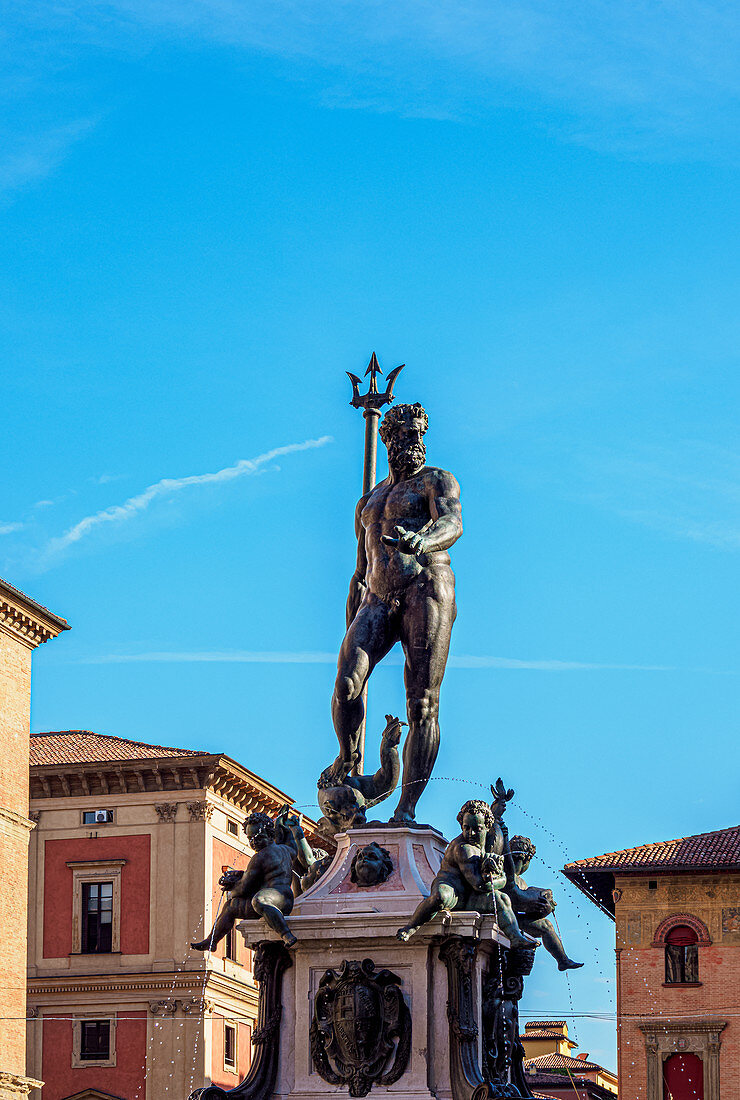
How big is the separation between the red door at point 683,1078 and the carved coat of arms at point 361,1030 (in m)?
40.4

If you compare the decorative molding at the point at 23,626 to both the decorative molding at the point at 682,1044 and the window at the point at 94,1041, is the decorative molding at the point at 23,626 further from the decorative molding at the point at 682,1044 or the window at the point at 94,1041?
the decorative molding at the point at 682,1044

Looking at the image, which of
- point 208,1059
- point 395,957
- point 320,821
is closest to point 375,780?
point 320,821

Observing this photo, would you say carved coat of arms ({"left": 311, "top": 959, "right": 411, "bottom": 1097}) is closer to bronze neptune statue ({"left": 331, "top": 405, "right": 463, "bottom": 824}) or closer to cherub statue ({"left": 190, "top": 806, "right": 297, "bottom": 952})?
cherub statue ({"left": 190, "top": 806, "right": 297, "bottom": 952})

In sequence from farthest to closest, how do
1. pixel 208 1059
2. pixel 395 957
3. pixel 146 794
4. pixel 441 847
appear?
pixel 146 794
pixel 208 1059
pixel 441 847
pixel 395 957

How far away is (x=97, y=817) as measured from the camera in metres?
49.4

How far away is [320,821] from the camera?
12.2 meters

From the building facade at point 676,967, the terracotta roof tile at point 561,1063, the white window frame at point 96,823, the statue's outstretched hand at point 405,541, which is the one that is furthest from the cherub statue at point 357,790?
the terracotta roof tile at point 561,1063

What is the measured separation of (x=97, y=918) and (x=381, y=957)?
39003 mm

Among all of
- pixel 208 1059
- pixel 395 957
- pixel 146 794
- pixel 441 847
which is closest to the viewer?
pixel 395 957

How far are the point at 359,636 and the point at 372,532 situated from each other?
0.73m

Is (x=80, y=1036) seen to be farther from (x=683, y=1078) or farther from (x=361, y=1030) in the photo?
(x=361, y=1030)

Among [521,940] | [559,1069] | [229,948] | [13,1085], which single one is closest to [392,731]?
[521,940]

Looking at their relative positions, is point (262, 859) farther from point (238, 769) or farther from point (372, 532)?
point (238, 769)

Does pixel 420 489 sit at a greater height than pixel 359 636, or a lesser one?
greater
